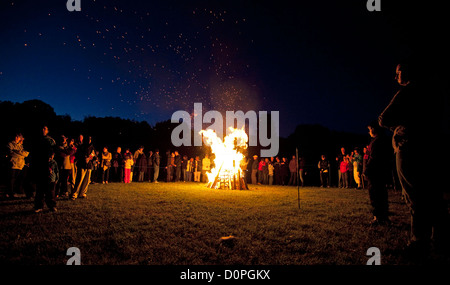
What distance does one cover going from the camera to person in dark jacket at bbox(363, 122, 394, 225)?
5.06 meters

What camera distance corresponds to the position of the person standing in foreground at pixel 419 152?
2.93 m

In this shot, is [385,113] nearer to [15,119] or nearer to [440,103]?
[440,103]

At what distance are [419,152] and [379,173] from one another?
2.35 metres

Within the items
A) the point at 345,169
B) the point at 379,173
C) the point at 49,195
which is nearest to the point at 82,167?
the point at 49,195

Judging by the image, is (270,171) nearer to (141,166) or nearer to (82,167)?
(141,166)

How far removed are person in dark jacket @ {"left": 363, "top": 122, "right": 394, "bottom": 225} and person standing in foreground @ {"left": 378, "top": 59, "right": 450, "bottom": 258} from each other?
78.6 inches

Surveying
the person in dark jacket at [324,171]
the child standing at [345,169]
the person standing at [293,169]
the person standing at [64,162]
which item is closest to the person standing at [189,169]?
the person standing at [293,169]

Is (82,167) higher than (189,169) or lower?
higher

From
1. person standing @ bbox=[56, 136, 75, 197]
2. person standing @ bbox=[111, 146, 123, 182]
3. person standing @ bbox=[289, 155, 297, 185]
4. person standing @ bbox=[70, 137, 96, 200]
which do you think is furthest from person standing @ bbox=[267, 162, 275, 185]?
person standing @ bbox=[56, 136, 75, 197]

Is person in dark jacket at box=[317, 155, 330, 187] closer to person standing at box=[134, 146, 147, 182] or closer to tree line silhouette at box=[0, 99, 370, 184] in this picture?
tree line silhouette at box=[0, 99, 370, 184]

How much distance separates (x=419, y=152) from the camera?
3.07m

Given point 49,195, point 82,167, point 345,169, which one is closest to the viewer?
point 49,195

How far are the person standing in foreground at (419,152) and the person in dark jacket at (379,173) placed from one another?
1996 millimetres

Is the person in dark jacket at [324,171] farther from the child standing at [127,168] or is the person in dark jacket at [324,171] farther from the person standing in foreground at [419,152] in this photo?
the child standing at [127,168]
